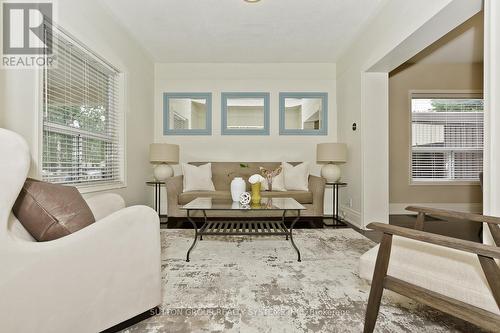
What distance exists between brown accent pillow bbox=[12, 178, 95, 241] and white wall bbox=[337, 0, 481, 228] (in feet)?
9.31

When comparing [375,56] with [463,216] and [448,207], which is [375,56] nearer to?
[463,216]

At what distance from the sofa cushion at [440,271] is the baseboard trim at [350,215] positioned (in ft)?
7.08

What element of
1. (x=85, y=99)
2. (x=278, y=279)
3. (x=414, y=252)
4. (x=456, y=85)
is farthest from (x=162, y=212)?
(x=456, y=85)

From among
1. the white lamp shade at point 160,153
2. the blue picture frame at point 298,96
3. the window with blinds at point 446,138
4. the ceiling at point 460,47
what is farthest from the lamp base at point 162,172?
the ceiling at point 460,47

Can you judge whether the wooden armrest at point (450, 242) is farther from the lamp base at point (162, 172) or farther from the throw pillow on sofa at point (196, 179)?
the lamp base at point (162, 172)

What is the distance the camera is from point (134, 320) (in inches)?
51.6

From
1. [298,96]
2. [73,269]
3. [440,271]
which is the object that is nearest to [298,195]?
[298,96]

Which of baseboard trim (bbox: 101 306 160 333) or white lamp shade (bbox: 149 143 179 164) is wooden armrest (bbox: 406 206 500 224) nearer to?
baseboard trim (bbox: 101 306 160 333)

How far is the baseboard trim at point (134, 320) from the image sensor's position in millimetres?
1235

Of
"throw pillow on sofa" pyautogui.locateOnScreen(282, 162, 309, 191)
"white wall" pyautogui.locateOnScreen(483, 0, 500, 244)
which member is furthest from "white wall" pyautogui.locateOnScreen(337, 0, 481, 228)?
"throw pillow on sofa" pyautogui.locateOnScreen(282, 162, 309, 191)

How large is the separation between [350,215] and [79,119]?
3.64 metres

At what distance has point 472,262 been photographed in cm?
120

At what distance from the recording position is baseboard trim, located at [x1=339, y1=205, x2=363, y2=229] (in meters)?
3.49

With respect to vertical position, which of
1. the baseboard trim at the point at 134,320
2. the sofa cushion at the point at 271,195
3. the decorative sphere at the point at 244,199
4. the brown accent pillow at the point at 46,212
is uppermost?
the brown accent pillow at the point at 46,212
